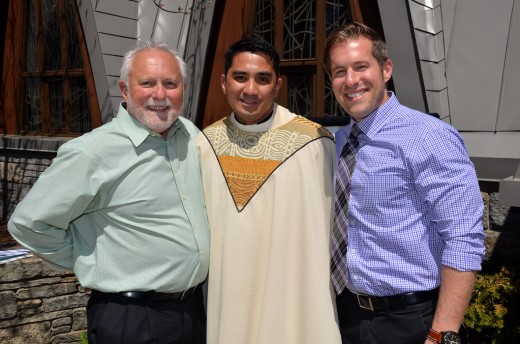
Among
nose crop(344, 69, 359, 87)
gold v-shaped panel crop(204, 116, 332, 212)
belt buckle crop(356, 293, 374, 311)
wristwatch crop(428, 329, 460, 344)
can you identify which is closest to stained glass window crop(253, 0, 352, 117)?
gold v-shaped panel crop(204, 116, 332, 212)

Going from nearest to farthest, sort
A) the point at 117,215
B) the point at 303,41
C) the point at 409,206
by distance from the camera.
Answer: the point at 409,206
the point at 117,215
the point at 303,41

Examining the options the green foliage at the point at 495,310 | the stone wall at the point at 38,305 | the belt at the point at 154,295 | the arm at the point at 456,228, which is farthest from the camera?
the stone wall at the point at 38,305

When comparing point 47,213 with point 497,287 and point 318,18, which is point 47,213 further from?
point 318,18

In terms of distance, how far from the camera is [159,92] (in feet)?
8.30

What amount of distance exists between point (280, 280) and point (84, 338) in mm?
2796

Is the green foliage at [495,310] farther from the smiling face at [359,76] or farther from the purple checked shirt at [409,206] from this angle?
the smiling face at [359,76]

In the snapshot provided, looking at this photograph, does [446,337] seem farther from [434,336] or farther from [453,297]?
[453,297]

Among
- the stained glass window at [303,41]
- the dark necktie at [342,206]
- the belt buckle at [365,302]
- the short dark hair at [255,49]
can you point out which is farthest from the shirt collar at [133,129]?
the stained glass window at [303,41]

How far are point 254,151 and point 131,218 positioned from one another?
2.46 feet

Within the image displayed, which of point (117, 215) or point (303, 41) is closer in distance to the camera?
point (117, 215)

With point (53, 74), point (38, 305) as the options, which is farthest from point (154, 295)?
point (53, 74)

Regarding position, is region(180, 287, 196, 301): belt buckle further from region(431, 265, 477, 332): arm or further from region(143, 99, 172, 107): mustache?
region(431, 265, 477, 332): arm

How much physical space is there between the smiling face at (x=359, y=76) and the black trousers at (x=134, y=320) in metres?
1.23

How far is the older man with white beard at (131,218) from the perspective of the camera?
2367 millimetres
